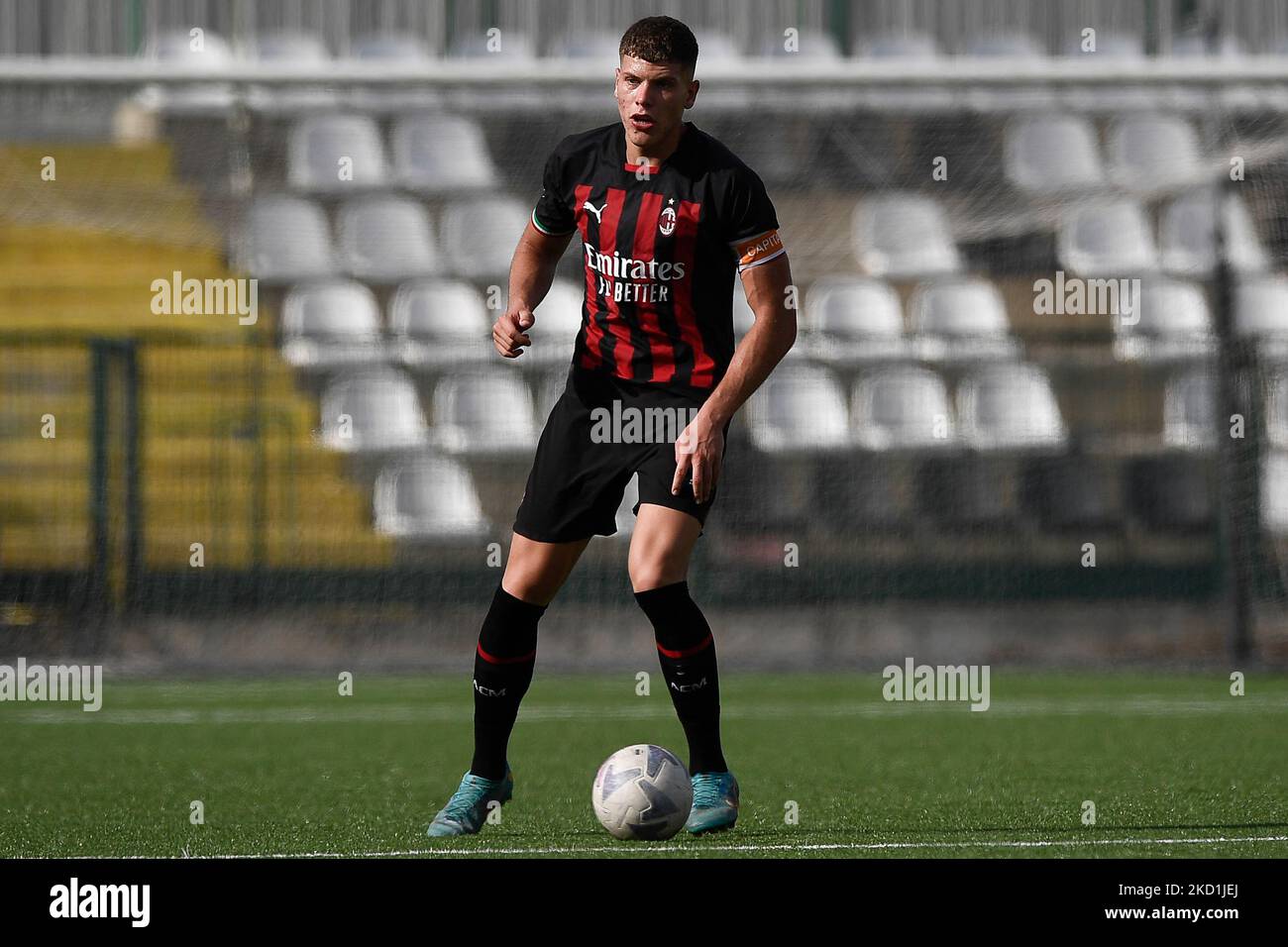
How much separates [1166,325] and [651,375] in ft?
22.0

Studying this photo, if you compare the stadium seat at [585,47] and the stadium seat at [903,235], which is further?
the stadium seat at [585,47]

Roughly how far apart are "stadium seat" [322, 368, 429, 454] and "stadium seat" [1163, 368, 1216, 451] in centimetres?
437

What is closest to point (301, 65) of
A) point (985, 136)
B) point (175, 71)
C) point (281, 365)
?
point (175, 71)

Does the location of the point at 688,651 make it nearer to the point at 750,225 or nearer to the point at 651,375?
the point at 651,375

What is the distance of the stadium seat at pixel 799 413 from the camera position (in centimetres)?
1038

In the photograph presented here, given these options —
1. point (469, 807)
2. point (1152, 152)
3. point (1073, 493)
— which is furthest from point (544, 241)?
point (1152, 152)

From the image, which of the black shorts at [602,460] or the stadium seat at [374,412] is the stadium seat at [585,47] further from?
the black shorts at [602,460]

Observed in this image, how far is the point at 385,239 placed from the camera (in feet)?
37.1

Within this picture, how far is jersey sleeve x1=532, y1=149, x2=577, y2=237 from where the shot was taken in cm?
462

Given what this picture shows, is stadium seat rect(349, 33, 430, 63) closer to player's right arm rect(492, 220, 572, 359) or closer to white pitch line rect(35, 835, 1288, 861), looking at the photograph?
player's right arm rect(492, 220, 572, 359)

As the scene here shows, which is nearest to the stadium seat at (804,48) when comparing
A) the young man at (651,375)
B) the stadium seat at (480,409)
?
the stadium seat at (480,409)

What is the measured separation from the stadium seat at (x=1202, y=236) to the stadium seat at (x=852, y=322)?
168 centimetres

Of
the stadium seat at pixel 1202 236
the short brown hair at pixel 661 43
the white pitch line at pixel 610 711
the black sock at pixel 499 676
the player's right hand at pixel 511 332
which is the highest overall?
the stadium seat at pixel 1202 236

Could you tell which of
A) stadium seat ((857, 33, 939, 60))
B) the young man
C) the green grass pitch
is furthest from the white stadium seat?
the young man
